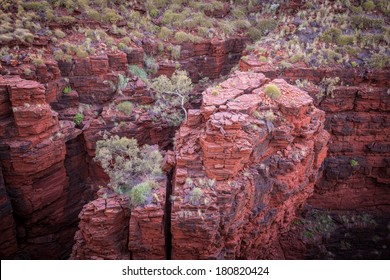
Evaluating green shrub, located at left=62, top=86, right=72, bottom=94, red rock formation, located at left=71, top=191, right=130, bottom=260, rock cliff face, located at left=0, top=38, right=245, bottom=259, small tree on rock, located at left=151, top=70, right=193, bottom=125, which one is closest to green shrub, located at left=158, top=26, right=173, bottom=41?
rock cliff face, located at left=0, top=38, right=245, bottom=259

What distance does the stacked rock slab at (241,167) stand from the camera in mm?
11984

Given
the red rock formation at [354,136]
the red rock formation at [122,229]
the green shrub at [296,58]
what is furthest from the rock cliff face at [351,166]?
the red rock formation at [122,229]

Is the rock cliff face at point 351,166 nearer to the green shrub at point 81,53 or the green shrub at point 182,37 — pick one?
the green shrub at point 182,37

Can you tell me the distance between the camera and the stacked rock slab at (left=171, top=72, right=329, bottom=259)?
12.0m

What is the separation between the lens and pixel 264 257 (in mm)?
16016

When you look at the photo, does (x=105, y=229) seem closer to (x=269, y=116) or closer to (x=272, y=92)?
(x=269, y=116)

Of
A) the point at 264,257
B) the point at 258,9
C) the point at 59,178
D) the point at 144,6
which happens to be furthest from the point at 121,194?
the point at 258,9

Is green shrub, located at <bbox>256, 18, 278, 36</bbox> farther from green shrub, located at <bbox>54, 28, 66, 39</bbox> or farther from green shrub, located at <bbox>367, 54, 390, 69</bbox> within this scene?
green shrub, located at <bbox>54, 28, 66, 39</bbox>

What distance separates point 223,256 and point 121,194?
15.2 feet

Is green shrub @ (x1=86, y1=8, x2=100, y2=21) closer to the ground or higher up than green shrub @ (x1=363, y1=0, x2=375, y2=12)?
closer to the ground

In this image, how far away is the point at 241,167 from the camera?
12.7 meters

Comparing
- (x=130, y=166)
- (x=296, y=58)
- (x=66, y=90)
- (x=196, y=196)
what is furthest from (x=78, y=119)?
(x=296, y=58)

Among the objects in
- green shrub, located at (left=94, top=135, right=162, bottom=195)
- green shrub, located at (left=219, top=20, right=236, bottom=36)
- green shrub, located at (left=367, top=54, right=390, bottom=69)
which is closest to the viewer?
green shrub, located at (left=94, top=135, right=162, bottom=195)

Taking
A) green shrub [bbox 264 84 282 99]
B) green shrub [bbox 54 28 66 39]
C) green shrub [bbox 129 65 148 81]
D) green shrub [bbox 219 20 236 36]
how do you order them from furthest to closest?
green shrub [bbox 219 20 236 36], green shrub [bbox 129 65 148 81], green shrub [bbox 54 28 66 39], green shrub [bbox 264 84 282 99]
